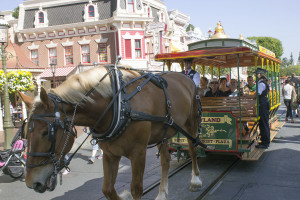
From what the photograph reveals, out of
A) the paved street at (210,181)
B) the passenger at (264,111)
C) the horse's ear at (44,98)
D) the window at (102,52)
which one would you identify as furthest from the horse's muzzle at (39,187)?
the window at (102,52)

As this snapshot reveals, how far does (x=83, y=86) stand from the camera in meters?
3.04

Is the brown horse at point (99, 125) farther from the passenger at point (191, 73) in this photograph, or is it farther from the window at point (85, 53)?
the window at point (85, 53)

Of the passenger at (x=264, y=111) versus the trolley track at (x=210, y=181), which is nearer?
the trolley track at (x=210, y=181)

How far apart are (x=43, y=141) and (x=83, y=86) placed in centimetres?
69

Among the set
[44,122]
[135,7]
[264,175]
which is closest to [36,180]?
[44,122]

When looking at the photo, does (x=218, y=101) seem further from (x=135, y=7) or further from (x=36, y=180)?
(x=135, y=7)

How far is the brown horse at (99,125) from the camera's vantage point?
106 inches

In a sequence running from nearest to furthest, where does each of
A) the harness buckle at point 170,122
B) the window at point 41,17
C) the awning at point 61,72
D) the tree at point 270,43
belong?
the harness buckle at point 170,122 < the awning at point 61,72 < the window at point 41,17 < the tree at point 270,43

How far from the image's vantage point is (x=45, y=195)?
202 inches

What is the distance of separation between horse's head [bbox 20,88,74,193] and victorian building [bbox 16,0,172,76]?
67.6ft

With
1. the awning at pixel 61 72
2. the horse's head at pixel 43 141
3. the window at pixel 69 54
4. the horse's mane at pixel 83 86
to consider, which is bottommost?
the horse's head at pixel 43 141

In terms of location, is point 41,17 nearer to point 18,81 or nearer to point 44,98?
point 18,81

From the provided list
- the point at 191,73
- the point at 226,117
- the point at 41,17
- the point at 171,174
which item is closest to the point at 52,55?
the point at 41,17

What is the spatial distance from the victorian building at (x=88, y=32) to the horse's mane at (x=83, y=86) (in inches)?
792
